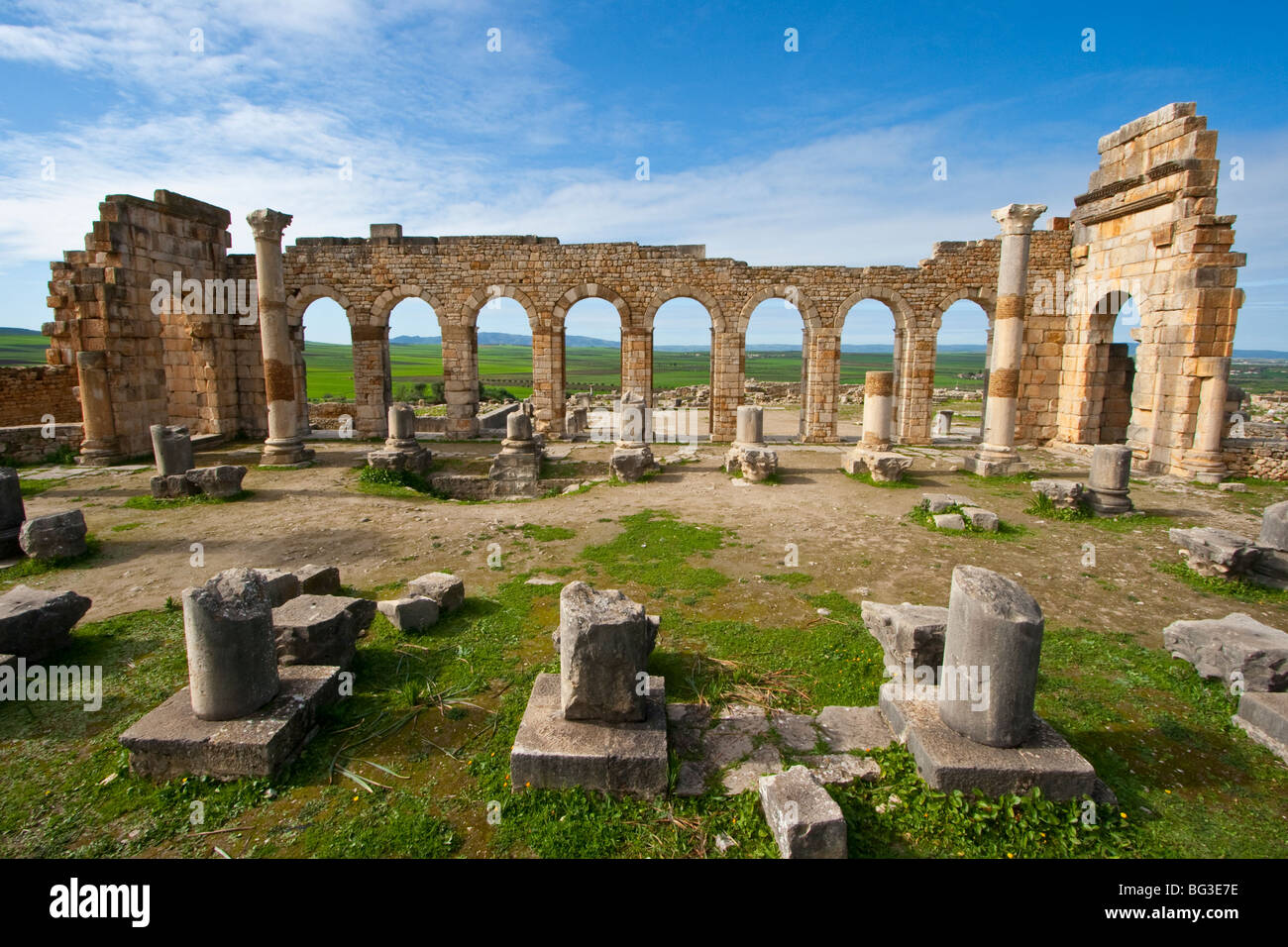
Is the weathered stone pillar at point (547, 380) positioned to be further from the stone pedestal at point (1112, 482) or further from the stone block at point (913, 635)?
the stone block at point (913, 635)

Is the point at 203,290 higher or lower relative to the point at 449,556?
higher

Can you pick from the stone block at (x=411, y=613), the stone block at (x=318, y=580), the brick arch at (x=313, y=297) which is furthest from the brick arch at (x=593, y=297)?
the stone block at (x=411, y=613)

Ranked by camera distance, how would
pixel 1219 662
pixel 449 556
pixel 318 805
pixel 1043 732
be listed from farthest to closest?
pixel 449 556 < pixel 1219 662 < pixel 1043 732 < pixel 318 805

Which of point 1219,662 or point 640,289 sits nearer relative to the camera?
point 1219,662

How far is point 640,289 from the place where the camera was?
60.3ft

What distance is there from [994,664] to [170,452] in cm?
1325

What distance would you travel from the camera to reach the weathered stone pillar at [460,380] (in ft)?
60.7

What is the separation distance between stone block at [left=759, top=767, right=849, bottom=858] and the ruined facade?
14852 mm

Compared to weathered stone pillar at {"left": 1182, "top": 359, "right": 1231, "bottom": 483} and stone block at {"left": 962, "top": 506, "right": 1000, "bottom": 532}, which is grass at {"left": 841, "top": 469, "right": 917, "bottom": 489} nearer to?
stone block at {"left": 962, "top": 506, "right": 1000, "bottom": 532}

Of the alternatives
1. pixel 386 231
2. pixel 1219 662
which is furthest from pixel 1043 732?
pixel 386 231
